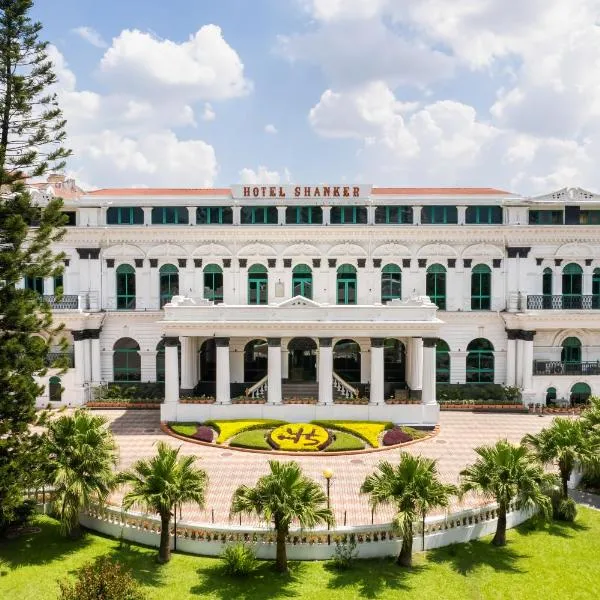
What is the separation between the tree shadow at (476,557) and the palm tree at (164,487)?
296 inches

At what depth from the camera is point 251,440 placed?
1009 inches

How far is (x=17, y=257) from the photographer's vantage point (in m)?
18.5

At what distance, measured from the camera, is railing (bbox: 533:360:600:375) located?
32.9 metres

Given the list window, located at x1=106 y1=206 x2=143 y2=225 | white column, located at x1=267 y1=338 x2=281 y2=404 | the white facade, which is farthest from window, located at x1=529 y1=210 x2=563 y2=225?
window, located at x1=106 y1=206 x2=143 y2=225

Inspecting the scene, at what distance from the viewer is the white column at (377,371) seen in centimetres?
2861

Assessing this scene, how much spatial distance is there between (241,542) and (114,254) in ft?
76.7

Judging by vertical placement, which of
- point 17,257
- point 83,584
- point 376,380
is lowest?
point 83,584

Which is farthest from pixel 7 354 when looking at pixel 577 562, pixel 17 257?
pixel 577 562

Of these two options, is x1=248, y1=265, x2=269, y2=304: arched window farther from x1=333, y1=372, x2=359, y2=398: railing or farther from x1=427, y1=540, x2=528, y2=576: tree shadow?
x1=427, y1=540, x2=528, y2=576: tree shadow

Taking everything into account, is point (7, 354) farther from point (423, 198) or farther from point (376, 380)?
point (423, 198)

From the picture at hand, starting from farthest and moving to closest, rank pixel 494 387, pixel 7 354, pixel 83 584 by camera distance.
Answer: pixel 494 387 → pixel 7 354 → pixel 83 584

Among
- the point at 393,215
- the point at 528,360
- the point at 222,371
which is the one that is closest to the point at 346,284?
the point at 393,215

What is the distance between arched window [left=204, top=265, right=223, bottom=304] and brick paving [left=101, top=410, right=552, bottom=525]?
793cm

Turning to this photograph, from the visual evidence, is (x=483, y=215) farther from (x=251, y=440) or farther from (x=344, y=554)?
(x=344, y=554)
